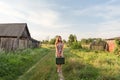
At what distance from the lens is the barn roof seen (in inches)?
1197

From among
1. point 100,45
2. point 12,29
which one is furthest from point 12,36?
point 100,45

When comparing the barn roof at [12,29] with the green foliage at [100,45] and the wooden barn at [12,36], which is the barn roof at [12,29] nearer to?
the wooden barn at [12,36]

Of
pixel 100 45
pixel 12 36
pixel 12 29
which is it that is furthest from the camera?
pixel 100 45

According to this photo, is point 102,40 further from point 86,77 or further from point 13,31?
point 86,77

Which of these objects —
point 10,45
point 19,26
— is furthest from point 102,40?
point 10,45

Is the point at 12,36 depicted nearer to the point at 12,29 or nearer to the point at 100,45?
the point at 12,29

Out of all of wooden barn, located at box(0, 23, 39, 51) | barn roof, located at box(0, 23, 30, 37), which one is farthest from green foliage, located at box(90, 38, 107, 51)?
barn roof, located at box(0, 23, 30, 37)

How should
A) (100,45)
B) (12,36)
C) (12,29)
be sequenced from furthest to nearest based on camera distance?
1. (100,45)
2. (12,29)
3. (12,36)

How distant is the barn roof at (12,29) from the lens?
3039 cm

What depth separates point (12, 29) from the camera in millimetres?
31828

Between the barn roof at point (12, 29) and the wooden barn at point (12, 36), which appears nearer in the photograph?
the wooden barn at point (12, 36)

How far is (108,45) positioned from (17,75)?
3607 centimetres

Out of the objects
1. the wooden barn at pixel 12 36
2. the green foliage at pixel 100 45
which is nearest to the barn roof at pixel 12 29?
the wooden barn at pixel 12 36

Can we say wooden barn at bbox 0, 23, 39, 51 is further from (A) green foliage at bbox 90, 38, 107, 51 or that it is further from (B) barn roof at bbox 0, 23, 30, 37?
(A) green foliage at bbox 90, 38, 107, 51
